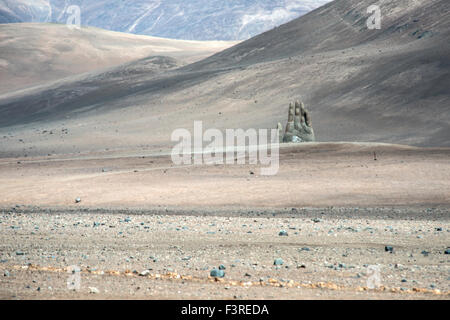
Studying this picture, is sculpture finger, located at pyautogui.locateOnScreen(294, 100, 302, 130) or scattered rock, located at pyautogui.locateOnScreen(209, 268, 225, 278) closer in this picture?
scattered rock, located at pyautogui.locateOnScreen(209, 268, 225, 278)

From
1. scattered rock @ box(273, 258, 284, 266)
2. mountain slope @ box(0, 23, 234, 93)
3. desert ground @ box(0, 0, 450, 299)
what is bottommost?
scattered rock @ box(273, 258, 284, 266)

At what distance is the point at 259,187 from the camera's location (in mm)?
17484

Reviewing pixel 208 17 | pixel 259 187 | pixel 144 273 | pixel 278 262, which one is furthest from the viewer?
pixel 208 17

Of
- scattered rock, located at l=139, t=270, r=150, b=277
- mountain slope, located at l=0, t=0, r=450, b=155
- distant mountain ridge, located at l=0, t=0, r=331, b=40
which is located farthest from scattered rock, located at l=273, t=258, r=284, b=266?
distant mountain ridge, located at l=0, t=0, r=331, b=40

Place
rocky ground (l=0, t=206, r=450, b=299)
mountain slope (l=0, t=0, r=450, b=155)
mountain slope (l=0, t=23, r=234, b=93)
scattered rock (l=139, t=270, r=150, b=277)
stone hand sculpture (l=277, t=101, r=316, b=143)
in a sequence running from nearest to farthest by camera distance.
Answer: rocky ground (l=0, t=206, r=450, b=299), scattered rock (l=139, t=270, r=150, b=277), stone hand sculpture (l=277, t=101, r=316, b=143), mountain slope (l=0, t=0, r=450, b=155), mountain slope (l=0, t=23, r=234, b=93)

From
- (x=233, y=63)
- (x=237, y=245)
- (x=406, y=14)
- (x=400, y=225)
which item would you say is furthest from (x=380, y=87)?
(x=237, y=245)

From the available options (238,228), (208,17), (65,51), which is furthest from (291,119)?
(208,17)

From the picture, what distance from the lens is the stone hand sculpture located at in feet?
87.1

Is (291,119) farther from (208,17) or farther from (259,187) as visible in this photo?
(208,17)

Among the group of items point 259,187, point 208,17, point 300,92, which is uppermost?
point 208,17

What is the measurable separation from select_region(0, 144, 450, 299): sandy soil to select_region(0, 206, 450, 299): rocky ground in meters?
0.02

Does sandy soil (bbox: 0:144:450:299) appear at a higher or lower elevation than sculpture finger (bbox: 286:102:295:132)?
lower

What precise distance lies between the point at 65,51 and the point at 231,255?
98146 millimetres

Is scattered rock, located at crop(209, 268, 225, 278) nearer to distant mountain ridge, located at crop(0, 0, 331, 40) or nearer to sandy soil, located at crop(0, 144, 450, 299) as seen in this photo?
sandy soil, located at crop(0, 144, 450, 299)
